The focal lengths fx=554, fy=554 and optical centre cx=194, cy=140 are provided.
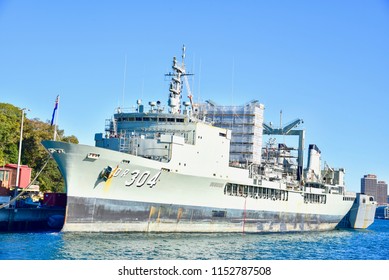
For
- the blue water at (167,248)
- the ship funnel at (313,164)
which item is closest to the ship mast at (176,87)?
the blue water at (167,248)

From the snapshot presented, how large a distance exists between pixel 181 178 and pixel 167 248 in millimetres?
7385

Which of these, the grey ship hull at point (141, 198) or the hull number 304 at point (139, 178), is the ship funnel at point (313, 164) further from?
the hull number 304 at point (139, 178)

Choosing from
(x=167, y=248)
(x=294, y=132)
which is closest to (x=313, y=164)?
(x=294, y=132)

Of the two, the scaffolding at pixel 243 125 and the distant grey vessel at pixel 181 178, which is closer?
the distant grey vessel at pixel 181 178

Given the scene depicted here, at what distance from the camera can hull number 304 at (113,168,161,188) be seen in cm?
3275

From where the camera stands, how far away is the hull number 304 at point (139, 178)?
3275 centimetres

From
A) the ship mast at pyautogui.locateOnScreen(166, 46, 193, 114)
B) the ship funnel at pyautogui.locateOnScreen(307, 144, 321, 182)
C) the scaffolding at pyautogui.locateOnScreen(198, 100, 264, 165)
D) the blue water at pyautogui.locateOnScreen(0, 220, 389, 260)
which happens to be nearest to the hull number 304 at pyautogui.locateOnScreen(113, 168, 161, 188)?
the blue water at pyautogui.locateOnScreen(0, 220, 389, 260)

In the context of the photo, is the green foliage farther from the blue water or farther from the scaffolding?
the blue water

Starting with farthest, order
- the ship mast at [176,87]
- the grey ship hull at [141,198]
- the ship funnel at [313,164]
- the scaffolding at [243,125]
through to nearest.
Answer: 1. the ship funnel at [313,164]
2. the scaffolding at [243,125]
3. the ship mast at [176,87]
4. the grey ship hull at [141,198]

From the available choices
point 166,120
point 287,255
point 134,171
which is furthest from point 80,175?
point 287,255

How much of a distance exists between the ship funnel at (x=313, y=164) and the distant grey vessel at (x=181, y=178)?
2.63 m

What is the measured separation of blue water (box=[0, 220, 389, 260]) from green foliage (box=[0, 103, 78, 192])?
19.3 m

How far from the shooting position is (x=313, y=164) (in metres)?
57.4

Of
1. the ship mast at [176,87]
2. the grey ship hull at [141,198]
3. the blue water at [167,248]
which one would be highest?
the ship mast at [176,87]
